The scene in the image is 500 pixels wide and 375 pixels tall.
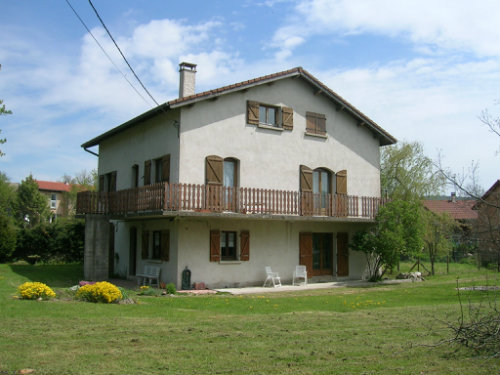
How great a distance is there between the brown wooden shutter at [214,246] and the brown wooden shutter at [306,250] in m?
3.92

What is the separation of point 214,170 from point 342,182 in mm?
6437

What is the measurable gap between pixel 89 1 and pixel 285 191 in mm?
10169

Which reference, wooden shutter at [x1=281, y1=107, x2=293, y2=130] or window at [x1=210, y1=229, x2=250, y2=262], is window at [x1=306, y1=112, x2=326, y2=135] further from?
window at [x1=210, y1=229, x2=250, y2=262]

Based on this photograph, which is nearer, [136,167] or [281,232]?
[281,232]

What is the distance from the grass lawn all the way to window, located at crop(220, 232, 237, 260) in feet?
19.6

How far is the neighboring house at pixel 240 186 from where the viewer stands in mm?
17828

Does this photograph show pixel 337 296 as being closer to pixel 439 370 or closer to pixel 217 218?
pixel 217 218

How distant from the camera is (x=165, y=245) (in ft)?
60.4

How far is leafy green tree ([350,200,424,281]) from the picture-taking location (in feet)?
65.2

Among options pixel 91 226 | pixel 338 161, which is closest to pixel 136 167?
pixel 91 226

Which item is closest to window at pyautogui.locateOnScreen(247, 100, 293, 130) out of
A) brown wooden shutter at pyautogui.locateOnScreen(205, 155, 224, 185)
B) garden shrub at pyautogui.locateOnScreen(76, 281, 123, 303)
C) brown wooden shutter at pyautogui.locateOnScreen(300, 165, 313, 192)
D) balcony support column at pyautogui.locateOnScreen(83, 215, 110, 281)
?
brown wooden shutter at pyautogui.locateOnScreen(300, 165, 313, 192)

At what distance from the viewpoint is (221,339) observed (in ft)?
25.7

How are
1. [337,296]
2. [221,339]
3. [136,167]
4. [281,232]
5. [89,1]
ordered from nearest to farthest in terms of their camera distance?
[221,339] → [89,1] → [337,296] → [281,232] → [136,167]

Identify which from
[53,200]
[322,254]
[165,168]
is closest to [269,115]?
[165,168]
